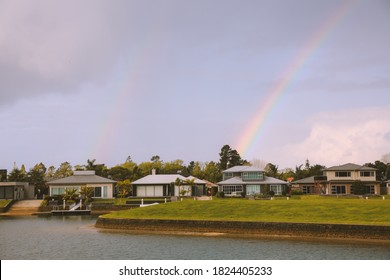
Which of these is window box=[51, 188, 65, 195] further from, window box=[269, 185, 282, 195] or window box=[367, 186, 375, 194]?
window box=[367, 186, 375, 194]

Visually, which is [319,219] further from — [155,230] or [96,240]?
[96,240]

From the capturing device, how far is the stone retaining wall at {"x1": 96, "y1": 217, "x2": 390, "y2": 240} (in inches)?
1389

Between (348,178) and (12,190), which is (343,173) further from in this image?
(12,190)

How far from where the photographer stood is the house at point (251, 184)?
86.9 m

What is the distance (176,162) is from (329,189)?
288ft

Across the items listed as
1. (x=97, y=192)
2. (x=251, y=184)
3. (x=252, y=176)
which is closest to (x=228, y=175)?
(x=252, y=176)

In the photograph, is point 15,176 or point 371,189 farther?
point 15,176

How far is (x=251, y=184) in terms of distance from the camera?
87.5 m

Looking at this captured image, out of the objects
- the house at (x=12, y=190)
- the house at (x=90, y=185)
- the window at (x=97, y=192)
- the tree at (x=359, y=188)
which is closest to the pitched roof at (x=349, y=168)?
the tree at (x=359, y=188)

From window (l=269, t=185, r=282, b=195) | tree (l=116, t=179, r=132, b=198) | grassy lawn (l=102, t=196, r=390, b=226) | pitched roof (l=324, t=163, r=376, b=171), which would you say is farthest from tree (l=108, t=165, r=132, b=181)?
grassy lawn (l=102, t=196, r=390, b=226)

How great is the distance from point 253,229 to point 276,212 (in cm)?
552

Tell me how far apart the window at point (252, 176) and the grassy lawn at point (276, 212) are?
37441 mm

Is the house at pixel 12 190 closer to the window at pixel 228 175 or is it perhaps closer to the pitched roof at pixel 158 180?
the pitched roof at pixel 158 180

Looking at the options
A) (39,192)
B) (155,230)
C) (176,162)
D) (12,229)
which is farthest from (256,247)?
(176,162)
